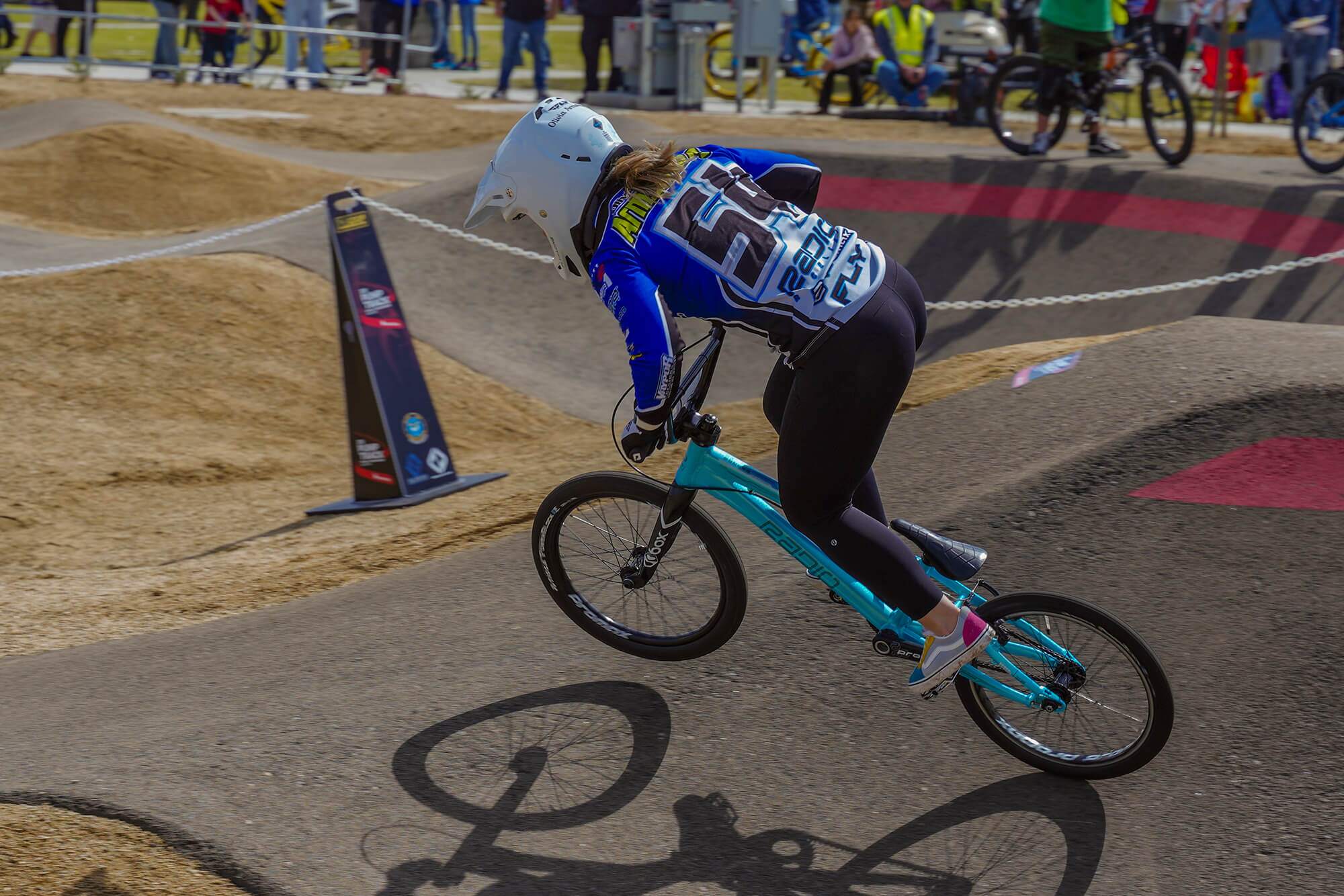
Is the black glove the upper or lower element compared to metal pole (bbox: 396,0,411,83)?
lower

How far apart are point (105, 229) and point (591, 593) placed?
1113 cm

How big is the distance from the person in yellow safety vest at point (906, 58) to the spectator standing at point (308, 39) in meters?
9.00

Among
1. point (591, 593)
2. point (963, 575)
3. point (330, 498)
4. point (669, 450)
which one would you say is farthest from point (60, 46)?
point (963, 575)

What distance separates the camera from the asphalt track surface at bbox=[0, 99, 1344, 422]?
10.4 meters

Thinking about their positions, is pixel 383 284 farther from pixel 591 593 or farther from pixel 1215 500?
pixel 1215 500

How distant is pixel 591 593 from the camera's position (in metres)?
5.05

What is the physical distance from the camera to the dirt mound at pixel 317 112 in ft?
56.7

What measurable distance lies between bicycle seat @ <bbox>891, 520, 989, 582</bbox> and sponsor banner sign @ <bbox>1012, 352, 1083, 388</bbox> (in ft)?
10.6

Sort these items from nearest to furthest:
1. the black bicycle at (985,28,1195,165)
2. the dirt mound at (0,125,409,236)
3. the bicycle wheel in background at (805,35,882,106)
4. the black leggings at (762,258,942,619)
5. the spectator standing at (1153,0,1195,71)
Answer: the black leggings at (762,258,942,619), the black bicycle at (985,28,1195,165), the dirt mound at (0,125,409,236), the spectator standing at (1153,0,1195,71), the bicycle wheel in background at (805,35,882,106)

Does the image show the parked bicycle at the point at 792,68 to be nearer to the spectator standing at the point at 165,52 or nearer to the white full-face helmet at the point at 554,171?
the spectator standing at the point at 165,52

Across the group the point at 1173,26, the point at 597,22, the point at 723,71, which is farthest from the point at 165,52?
the point at 1173,26

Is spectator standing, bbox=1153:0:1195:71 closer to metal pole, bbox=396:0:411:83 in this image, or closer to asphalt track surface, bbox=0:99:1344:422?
asphalt track surface, bbox=0:99:1344:422

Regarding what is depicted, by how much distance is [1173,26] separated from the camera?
782 inches

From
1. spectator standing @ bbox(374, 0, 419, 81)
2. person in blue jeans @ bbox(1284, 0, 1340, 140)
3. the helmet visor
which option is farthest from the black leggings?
spectator standing @ bbox(374, 0, 419, 81)
